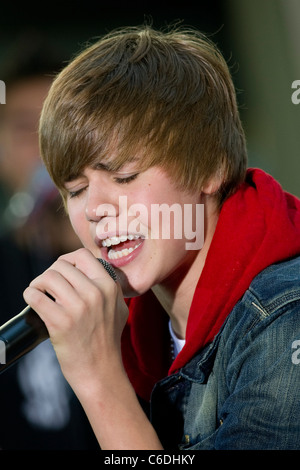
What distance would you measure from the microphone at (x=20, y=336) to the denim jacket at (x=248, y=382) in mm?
470

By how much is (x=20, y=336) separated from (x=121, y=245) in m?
0.49

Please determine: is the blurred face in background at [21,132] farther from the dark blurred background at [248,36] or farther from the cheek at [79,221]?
the dark blurred background at [248,36]

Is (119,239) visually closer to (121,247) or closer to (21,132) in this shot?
(121,247)

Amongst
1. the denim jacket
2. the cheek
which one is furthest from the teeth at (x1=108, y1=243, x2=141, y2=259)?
the denim jacket

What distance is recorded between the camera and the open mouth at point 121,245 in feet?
5.85

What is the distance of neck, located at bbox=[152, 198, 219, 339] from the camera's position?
194 cm

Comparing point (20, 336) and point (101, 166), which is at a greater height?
point (101, 166)

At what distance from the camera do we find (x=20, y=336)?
143 cm

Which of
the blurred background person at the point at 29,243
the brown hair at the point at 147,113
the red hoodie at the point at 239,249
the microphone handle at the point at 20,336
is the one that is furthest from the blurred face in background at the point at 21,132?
the microphone handle at the point at 20,336

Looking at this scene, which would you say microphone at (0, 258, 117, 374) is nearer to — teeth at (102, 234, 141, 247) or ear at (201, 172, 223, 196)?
teeth at (102, 234, 141, 247)

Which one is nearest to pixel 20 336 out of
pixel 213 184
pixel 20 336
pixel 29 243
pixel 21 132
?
pixel 20 336

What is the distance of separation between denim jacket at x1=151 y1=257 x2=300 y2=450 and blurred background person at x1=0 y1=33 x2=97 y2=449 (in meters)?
0.91
